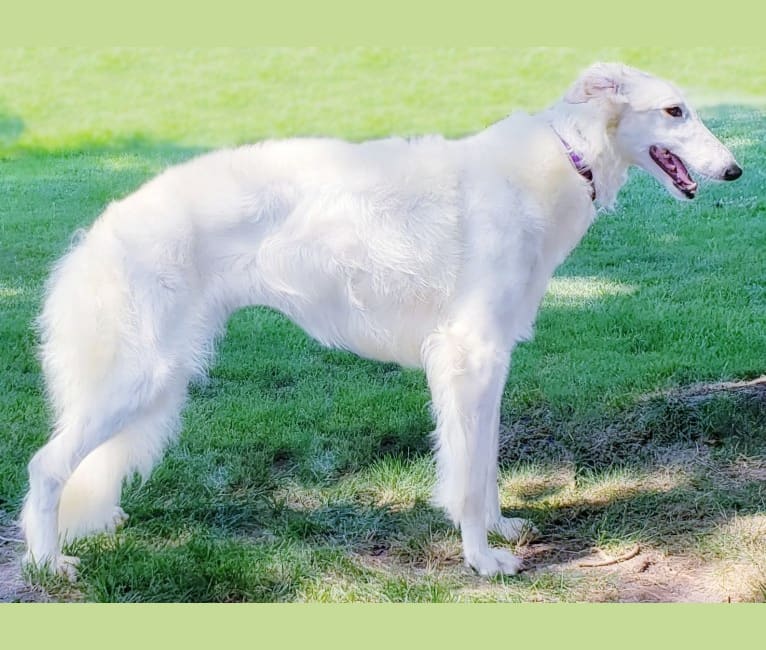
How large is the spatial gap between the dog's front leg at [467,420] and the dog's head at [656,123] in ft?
2.90

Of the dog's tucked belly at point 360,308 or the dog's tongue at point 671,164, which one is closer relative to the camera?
the dog's tucked belly at point 360,308

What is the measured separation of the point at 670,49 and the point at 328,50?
201 centimetres

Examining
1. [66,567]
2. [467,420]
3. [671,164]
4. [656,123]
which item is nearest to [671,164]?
[671,164]

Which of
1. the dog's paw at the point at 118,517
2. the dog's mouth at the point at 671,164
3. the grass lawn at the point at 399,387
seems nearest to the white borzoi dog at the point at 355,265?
the dog's mouth at the point at 671,164

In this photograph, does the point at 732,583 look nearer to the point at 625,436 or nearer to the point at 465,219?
the point at 625,436

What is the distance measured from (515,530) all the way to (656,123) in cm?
160

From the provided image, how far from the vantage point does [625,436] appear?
516 centimetres

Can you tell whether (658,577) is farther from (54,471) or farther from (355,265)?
(54,471)

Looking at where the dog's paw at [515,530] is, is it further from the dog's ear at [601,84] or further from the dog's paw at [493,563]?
the dog's ear at [601,84]

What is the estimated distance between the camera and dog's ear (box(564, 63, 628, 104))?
13.1 ft

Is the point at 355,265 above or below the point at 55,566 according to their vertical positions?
above

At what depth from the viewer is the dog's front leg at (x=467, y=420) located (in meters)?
3.96

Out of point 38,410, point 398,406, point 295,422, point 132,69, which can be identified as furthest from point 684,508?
point 132,69

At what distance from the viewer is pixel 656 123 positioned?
403 centimetres
